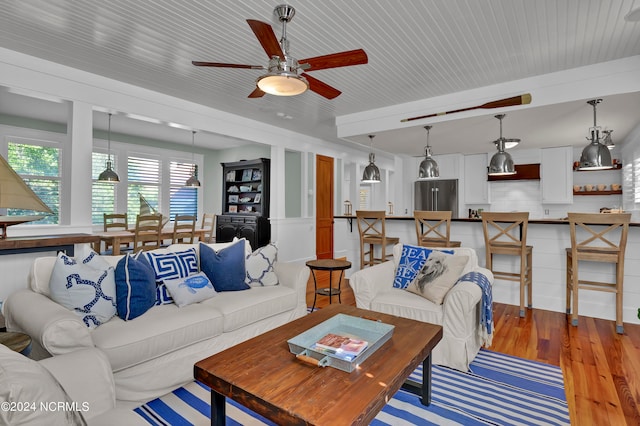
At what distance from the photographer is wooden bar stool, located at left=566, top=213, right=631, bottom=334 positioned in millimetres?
3102

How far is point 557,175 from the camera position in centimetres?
625

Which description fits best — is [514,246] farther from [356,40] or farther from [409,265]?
[356,40]

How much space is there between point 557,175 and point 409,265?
502 centimetres

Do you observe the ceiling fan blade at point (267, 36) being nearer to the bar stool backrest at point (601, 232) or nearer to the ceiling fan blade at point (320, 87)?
the ceiling fan blade at point (320, 87)

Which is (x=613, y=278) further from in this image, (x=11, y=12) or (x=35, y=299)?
(x=11, y=12)

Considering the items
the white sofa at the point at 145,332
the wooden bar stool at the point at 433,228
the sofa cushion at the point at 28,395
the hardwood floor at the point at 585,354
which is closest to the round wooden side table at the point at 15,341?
the white sofa at the point at 145,332

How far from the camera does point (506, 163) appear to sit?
4133 mm

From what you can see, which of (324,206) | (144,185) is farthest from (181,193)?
(324,206)

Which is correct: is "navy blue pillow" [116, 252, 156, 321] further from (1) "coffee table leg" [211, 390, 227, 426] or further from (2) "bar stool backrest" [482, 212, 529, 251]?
(2) "bar stool backrest" [482, 212, 529, 251]

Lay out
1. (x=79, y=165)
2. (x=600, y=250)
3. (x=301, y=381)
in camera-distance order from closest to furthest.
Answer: (x=301, y=381) → (x=600, y=250) → (x=79, y=165)

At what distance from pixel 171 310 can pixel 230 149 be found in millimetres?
6127

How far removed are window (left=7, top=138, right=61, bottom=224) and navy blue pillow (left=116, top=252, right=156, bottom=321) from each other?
13.1 feet

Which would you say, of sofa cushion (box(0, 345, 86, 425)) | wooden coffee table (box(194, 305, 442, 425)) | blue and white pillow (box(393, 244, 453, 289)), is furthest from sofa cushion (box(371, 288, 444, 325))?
sofa cushion (box(0, 345, 86, 425))

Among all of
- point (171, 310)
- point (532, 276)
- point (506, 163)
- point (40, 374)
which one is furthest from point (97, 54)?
point (532, 276)
